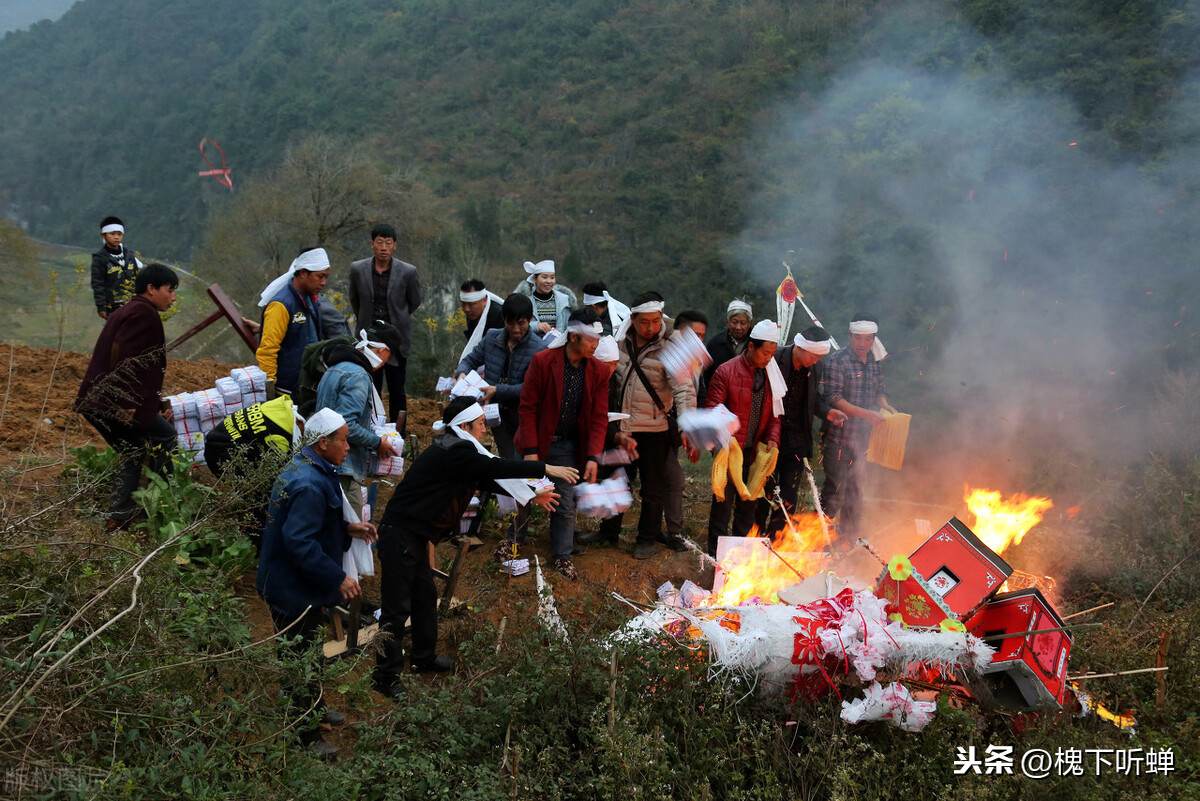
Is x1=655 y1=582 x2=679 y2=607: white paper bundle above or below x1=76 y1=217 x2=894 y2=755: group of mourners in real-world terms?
below

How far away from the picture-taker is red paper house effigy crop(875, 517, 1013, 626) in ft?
13.6


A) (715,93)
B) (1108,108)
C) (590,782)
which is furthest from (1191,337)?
(715,93)

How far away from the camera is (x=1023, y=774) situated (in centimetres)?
354

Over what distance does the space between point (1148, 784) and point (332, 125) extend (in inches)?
2271

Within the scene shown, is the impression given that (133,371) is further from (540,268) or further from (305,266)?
(540,268)

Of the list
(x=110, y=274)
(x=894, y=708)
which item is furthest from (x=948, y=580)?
(x=110, y=274)

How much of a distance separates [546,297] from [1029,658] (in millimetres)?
4684

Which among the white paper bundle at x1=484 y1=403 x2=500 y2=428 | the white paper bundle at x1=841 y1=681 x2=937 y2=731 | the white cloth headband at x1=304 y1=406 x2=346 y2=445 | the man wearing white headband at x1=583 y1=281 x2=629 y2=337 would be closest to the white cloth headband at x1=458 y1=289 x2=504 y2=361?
the white paper bundle at x1=484 y1=403 x2=500 y2=428

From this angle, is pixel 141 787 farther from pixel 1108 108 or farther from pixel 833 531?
pixel 1108 108

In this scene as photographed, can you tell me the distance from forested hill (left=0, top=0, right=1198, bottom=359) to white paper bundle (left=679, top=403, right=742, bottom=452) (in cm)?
1661

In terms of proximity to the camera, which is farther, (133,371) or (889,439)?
→ (889,439)

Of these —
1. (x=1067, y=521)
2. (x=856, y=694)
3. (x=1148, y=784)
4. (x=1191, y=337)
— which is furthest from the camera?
(x=1191, y=337)

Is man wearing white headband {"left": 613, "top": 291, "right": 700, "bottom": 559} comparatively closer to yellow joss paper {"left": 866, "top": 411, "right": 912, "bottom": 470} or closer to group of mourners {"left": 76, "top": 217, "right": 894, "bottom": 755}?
group of mourners {"left": 76, "top": 217, "right": 894, "bottom": 755}

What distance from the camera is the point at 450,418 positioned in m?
4.52
